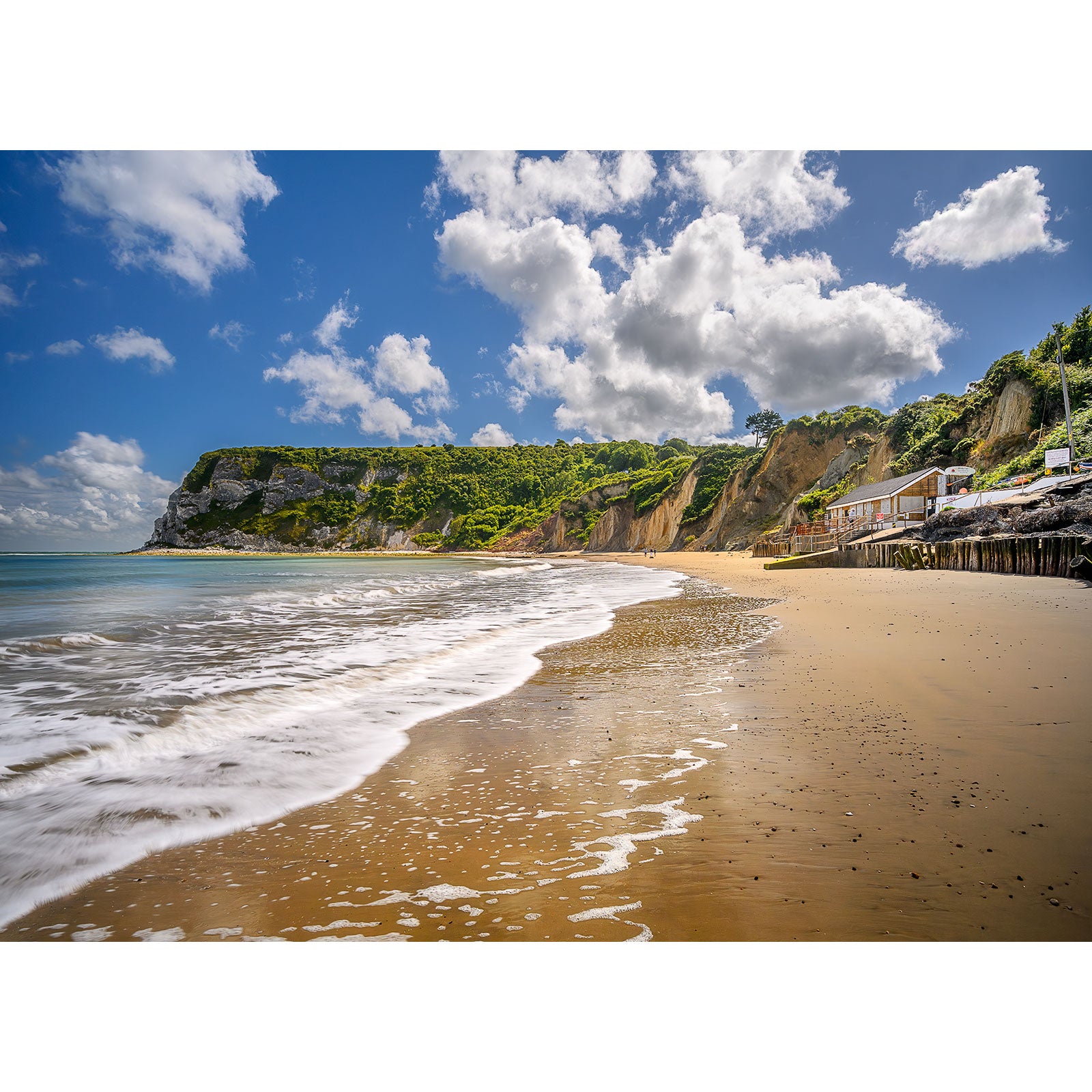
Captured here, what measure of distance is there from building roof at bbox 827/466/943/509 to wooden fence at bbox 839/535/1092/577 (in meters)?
11.1

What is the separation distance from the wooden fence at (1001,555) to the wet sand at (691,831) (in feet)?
31.9

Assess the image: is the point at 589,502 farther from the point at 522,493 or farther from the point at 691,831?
the point at 691,831

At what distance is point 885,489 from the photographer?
30.9 metres

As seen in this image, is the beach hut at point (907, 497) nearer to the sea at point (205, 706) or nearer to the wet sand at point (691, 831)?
the sea at point (205, 706)

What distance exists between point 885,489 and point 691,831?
34.0m

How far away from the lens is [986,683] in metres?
4.92

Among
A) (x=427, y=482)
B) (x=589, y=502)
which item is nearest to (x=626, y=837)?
(x=589, y=502)

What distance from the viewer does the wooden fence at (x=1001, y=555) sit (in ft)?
40.7

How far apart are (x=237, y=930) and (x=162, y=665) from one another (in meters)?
6.67

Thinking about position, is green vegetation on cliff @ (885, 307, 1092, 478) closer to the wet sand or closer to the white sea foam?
the wet sand

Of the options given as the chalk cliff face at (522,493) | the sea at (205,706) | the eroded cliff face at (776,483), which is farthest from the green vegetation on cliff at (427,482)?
the sea at (205,706)

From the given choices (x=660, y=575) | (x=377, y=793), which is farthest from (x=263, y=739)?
(x=660, y=575)

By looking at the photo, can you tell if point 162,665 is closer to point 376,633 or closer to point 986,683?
point 376,633

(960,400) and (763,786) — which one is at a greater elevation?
(960,400)
